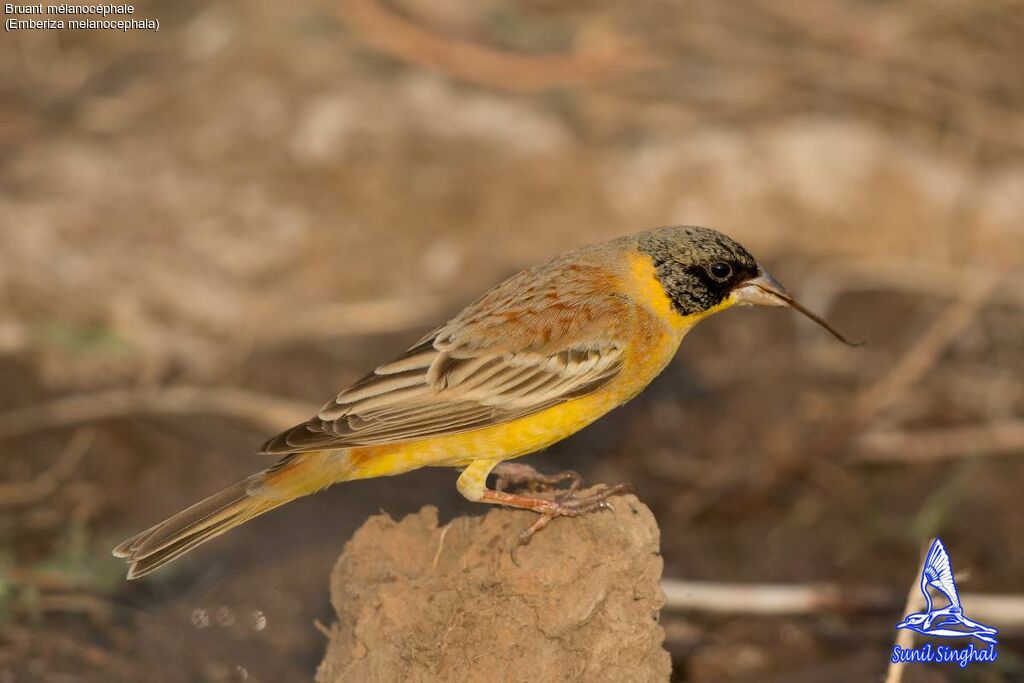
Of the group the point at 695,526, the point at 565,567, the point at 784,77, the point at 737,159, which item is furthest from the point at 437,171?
the point at 565,567

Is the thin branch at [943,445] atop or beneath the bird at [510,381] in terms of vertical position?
beneath

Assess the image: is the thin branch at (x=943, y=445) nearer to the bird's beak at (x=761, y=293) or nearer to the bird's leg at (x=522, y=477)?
the bird's beak at (x=761, y=293)

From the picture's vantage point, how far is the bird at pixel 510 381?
17.0 feet

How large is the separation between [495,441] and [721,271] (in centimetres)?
115

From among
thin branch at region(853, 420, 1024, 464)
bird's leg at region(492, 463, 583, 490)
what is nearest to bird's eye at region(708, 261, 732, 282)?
bird's leg at region(492, 463, 583, 490)

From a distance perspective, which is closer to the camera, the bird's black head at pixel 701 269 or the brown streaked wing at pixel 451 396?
the brown streaked wing at pixel 451 396

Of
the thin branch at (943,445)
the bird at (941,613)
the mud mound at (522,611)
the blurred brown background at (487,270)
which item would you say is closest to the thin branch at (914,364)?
the blurred brown background at (487,270)

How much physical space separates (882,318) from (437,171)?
11.0 feet

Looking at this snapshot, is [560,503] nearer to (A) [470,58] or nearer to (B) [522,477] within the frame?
(B) [522,477]

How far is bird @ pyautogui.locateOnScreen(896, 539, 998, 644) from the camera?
16.3 feet

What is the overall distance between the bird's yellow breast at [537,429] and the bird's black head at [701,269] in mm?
76

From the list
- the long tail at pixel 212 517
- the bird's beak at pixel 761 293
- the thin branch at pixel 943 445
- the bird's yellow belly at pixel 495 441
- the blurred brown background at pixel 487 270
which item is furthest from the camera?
the thin branch at pixel 943 445

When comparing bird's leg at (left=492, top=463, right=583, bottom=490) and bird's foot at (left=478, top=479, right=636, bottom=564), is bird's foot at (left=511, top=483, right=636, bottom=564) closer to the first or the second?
bird's foot at (left=478, top=479, right=636, bottom=564)

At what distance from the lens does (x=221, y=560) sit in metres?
7.06
